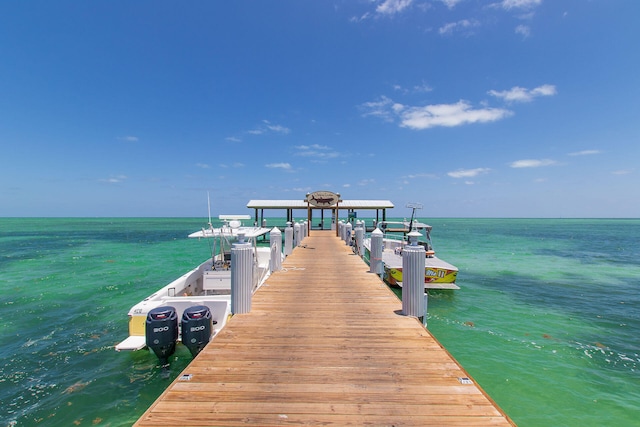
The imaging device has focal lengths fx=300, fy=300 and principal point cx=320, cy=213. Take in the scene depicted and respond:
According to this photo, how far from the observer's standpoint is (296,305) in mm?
6367

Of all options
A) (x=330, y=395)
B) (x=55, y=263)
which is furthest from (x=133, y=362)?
(x=55, y=263)

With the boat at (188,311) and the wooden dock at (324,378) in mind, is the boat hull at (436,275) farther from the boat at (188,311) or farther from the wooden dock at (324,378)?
the wooden dock at (324,378)

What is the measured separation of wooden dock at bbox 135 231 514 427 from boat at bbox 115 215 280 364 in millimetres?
1576

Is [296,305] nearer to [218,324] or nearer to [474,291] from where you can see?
[218,324]

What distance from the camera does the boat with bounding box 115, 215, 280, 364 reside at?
640cm

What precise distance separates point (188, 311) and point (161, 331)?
643mm

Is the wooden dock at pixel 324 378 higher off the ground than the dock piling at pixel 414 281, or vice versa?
the dock piling at pixel 414 281

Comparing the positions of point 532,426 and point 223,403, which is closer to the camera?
point 223,403

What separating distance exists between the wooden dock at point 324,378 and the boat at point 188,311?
62.1 inches

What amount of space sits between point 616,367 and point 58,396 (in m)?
13.9

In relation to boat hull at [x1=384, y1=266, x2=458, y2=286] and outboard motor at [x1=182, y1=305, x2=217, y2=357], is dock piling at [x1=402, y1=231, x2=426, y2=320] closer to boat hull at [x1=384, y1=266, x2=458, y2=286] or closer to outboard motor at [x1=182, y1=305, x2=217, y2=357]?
outboard motor at [x1=182, y1=305, x2=217, y2=357]

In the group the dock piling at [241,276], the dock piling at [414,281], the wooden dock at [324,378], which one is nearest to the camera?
the wooden dock at [324,378]

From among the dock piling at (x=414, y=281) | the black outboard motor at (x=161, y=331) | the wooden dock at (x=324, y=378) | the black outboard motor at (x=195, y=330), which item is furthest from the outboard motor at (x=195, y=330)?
the dock piling at (x=414, y=281)

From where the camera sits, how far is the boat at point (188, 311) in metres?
6.40
